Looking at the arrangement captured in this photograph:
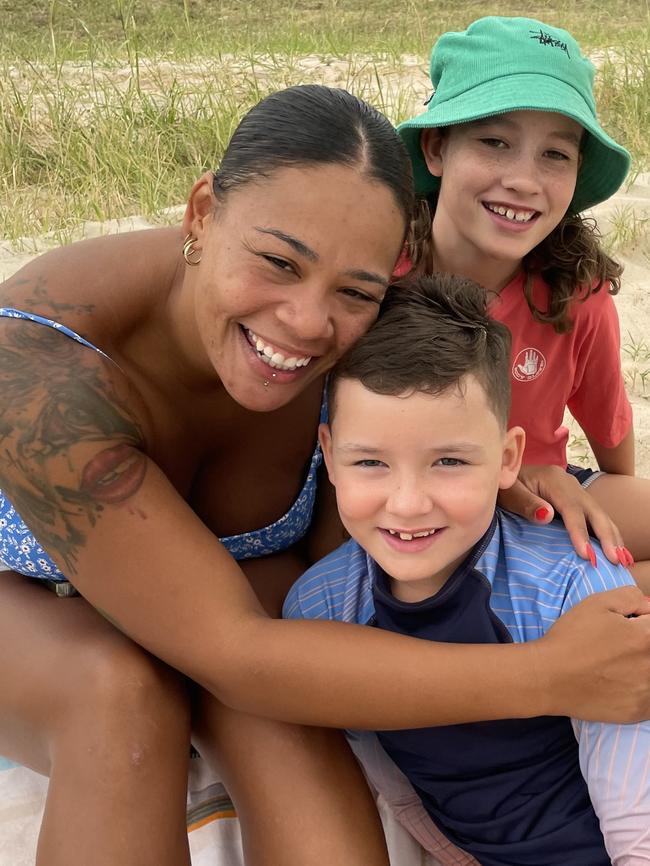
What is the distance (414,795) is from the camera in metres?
2.09

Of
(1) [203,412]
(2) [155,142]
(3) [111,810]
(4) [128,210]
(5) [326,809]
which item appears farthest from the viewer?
(2) [155,142]

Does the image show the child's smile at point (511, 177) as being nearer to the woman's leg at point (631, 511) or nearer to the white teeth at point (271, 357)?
the woman's leg at point (631, 511)

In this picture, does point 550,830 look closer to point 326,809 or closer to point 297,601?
point 326,809

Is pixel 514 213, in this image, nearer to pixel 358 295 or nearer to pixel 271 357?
pixel 358 295

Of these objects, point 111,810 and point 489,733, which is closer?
point 111,810

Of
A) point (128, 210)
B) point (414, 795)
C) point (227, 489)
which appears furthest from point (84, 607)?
point (128, 210)

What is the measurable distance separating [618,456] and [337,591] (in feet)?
3.87

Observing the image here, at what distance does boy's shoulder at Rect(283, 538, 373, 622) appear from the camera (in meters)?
2.03

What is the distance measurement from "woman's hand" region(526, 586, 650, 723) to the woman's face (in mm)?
653

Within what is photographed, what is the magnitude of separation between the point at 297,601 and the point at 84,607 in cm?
43

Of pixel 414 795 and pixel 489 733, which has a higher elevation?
pixel 489 733

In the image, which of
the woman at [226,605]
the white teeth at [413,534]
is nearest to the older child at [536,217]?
the white teeth at [413,534]

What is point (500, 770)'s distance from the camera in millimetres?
1887

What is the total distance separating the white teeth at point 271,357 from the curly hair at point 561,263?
0.84 metres
